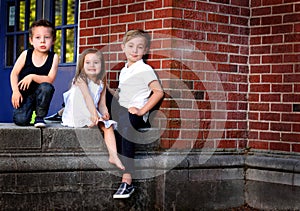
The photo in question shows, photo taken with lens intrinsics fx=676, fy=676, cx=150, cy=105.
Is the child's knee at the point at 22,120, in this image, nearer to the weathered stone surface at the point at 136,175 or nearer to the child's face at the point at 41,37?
the weathered stone surface at the point at 136,175

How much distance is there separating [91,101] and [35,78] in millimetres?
536

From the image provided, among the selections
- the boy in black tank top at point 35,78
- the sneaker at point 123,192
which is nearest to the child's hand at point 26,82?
the boy in black tank top at point 35,78

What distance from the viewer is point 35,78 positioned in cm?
600

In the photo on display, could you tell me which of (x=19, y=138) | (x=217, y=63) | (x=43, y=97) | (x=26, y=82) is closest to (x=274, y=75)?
(x=217, y=63)

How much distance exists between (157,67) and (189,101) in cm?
44

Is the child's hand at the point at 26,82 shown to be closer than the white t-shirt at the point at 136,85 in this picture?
Yes

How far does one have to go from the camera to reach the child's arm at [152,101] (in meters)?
6.11

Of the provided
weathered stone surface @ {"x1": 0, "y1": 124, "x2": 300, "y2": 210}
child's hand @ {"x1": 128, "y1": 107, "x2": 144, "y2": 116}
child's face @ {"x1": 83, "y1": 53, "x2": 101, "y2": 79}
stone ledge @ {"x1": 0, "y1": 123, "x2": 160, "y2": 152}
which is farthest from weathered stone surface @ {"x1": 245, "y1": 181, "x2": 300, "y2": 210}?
child's face @ {"x1": 83, "y1": 53, "x2": 101, "y2": 79}

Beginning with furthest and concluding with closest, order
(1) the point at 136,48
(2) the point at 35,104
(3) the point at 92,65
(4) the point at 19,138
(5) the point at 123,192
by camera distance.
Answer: (1) the point at 136,48
(3) the point at 92,65
(2) the point at 35,104
(5) the point at 123,192
(4) the point at 19,138

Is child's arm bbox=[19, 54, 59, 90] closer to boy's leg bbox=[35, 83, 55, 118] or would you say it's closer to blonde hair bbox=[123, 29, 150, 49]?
boy's leg bbox=[35, 83, 55, 118]

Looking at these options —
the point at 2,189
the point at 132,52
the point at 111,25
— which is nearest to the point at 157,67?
the point at 132,52

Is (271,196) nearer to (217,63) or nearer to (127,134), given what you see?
(217,63)

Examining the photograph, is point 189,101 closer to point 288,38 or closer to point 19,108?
point 288,38

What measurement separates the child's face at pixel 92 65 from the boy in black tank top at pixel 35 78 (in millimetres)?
279
